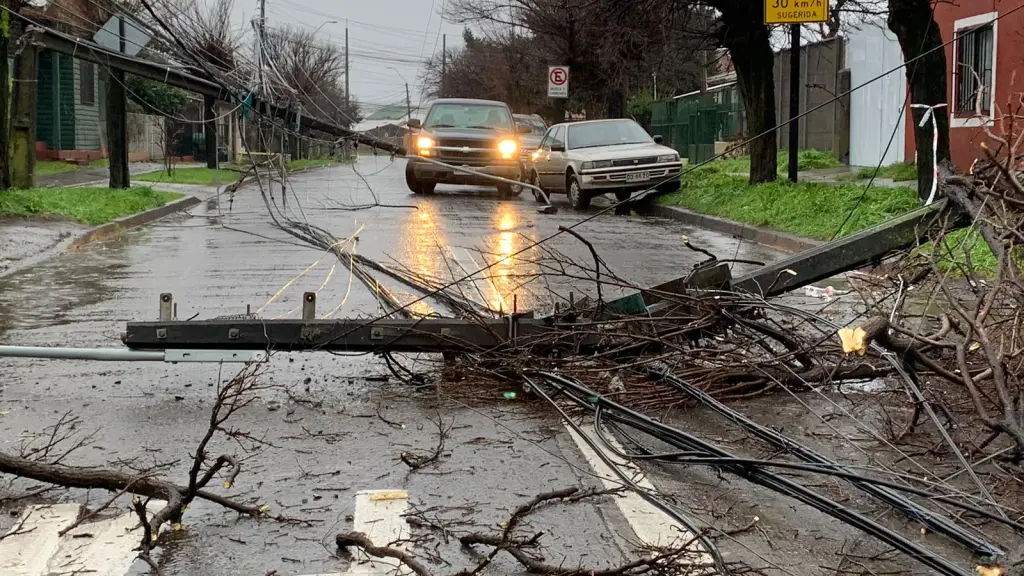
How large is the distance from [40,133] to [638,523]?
37389mm

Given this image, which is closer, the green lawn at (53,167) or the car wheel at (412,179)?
the car wheel at (412,179)

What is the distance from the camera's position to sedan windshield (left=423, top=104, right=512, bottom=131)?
25031 mm

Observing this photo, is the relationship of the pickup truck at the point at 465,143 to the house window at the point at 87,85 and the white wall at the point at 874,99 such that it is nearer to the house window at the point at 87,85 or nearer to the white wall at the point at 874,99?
the white wall at the point at 874,99

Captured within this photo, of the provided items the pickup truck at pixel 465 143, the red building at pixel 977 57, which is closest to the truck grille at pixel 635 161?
the pickup truck at pixel 465 143

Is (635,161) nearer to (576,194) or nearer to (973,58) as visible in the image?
(576,194)

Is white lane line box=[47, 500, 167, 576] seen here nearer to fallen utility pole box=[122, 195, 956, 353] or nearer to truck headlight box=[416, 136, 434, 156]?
fallen utility pole box=[122, 195, 956, 353]

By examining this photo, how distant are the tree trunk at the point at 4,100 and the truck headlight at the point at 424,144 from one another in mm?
7968

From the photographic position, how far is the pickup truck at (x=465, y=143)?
2344 centimetres

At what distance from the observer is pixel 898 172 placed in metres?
20.9

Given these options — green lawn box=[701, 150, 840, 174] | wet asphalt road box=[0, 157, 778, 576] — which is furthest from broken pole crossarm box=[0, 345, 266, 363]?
green lawn box=[701, 150, 840, 174]

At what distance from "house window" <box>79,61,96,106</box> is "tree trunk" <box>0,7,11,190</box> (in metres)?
22.1

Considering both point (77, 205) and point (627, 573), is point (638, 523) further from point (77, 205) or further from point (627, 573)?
point (77, 205)

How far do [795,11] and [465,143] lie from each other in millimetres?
9123

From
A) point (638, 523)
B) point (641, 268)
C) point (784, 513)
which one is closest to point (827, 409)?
Answer: point (784, 513)
